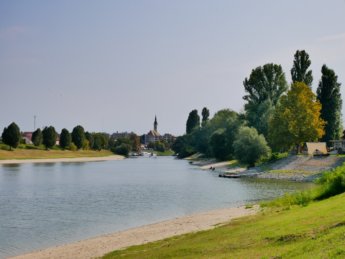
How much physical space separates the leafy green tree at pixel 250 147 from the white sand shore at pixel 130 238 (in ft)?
183

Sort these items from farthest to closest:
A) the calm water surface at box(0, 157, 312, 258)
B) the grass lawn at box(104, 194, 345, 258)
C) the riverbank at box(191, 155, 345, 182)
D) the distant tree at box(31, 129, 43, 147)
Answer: the distant tree at box(31, 129, 43, 147)
the riverbank at box(191, 155, 345, 182)
the calm water surface at box(0, 157, 312, 258)
the grass lawn at box(104, 194, 345, 258)

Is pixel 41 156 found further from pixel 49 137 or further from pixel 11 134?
pixel 49 137

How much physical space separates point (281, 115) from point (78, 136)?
118179 mm

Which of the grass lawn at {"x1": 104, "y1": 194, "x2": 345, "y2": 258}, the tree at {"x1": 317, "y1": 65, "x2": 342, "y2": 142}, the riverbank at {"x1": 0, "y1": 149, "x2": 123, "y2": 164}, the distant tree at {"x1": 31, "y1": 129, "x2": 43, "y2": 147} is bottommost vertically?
the grass lawn at {"x1": 104, "y1": 194, "x2": 345, "y2": 258}

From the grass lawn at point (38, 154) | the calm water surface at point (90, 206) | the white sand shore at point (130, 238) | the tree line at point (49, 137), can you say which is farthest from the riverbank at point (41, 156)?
the white sand shore at point (130, 238)

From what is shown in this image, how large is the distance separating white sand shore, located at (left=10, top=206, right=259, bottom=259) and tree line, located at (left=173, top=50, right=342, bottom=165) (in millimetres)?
55442

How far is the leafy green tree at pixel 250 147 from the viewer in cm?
9081

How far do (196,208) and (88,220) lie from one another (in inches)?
424

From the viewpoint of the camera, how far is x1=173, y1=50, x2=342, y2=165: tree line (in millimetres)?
87938

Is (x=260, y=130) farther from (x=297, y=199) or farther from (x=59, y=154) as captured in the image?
(x=59, y=154)

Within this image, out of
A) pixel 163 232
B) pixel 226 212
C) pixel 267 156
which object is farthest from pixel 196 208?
pixel 267 156

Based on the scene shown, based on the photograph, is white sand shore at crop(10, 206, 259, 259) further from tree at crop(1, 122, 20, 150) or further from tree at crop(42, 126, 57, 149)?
tree at crop(42, 126, 57, 149)

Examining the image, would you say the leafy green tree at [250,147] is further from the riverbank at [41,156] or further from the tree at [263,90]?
the riverbank at [41,156]

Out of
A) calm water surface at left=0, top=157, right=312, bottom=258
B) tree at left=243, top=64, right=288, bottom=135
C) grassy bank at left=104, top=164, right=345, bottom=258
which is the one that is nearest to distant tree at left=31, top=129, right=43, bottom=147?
tree at left=243, top=64, right=288, bottom=135
